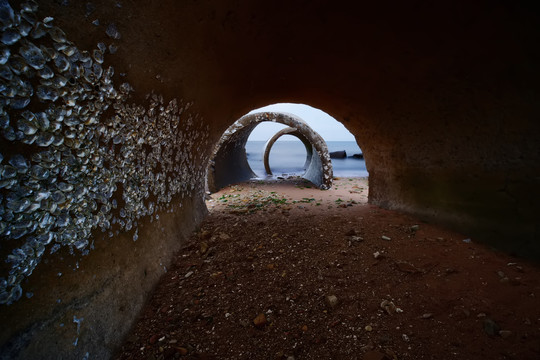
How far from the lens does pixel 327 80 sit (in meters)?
3.00

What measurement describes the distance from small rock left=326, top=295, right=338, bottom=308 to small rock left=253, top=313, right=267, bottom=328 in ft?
1.53

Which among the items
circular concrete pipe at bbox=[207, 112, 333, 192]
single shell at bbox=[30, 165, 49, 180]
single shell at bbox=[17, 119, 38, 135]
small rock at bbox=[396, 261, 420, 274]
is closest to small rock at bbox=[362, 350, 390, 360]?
small rock at bbox=[396, 261, 420, 274]

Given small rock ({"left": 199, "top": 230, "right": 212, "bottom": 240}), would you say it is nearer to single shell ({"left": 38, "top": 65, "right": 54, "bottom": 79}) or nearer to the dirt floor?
the dirt floor

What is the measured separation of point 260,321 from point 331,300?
52cm

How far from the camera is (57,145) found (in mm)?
1092

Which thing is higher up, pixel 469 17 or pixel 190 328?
pixel 469 17

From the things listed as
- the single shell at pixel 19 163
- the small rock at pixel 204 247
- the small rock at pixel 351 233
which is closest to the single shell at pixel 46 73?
the single shell at pixel 19 163

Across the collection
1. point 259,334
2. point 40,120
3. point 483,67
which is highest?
point 483,67

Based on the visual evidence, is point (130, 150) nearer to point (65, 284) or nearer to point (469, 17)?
point (65, 284)

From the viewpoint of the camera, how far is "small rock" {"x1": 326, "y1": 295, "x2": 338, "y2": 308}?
1627mm

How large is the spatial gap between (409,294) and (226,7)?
2.46 meters

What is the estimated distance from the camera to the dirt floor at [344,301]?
1.33 m

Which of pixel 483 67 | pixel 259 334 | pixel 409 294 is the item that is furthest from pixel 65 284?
pixel 483 67

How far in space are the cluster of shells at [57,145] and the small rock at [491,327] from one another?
2325mm
